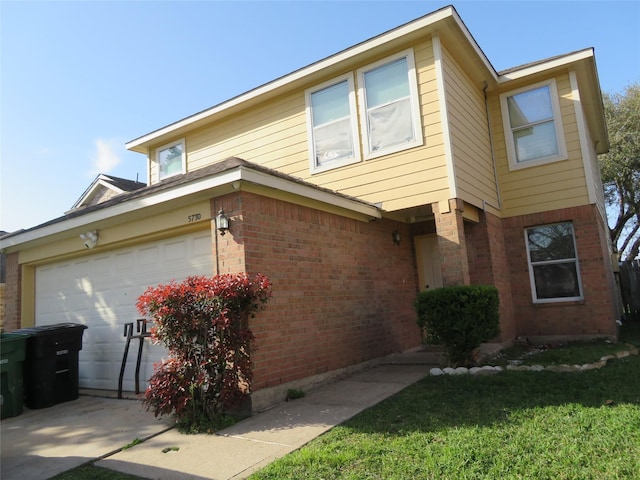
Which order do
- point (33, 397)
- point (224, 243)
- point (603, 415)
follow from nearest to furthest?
point (603, 415)
point (224, 243)
point (33, 397)

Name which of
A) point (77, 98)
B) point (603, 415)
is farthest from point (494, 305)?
point (77, 98)

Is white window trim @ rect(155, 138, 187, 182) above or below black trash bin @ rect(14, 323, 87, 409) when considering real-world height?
above

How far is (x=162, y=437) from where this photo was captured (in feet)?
15.1

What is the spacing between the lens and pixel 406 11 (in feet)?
26.8

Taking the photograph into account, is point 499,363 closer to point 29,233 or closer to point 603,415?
point 603,415

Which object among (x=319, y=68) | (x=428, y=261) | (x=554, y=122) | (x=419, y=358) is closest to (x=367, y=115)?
(x=319, y=68)

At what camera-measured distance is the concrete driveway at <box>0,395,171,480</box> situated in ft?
13.5

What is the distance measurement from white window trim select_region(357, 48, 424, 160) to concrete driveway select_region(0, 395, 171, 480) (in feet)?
19.0

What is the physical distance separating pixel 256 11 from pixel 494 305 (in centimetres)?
672

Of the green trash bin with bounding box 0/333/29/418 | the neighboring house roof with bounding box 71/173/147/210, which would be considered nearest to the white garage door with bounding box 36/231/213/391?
the green trash bin with bounding box 0/333/29/418

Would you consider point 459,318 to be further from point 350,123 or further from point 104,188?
point 104,188

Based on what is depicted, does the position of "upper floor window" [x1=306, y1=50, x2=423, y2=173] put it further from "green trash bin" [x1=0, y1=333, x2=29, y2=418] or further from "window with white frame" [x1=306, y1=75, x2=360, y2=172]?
"green trash bin" [x1=0, y1=333, x2=29, y2=418]

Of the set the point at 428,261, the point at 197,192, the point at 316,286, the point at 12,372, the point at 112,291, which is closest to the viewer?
the point at 197,192

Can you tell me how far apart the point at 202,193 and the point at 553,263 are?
24.7 ft
